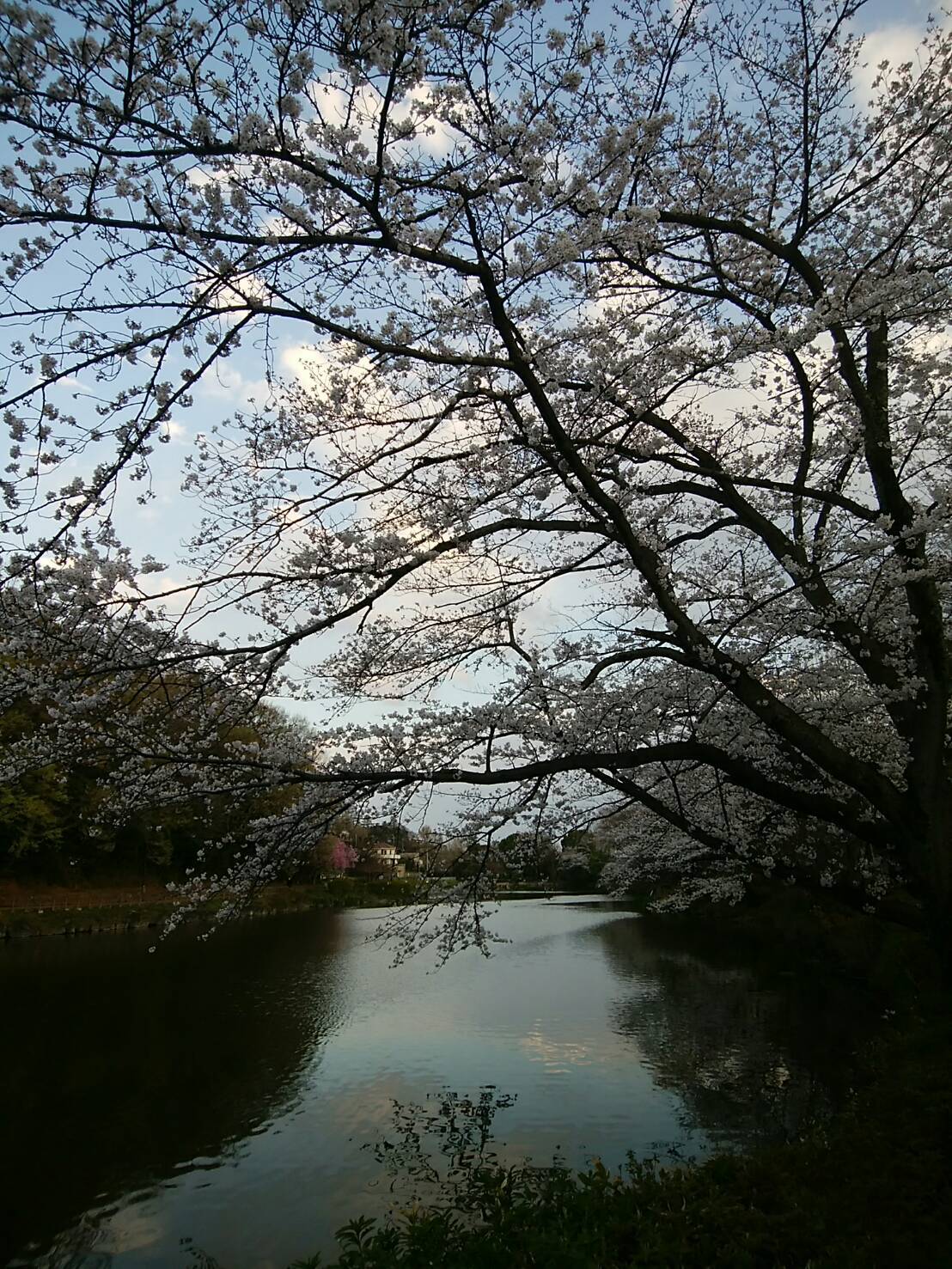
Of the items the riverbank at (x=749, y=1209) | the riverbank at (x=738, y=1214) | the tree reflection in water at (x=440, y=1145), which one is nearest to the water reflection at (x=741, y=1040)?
the riverbank at (x=749, y=1209)

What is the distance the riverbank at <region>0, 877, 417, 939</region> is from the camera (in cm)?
2358

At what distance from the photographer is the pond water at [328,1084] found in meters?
6.95

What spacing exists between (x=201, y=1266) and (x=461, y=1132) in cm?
333

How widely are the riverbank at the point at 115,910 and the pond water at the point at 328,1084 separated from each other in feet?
8.62

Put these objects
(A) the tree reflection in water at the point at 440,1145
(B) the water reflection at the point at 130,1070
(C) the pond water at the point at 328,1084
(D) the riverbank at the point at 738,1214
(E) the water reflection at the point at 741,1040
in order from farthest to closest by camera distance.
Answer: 1. (E) the water reflection at the point at 741,1040
2. (B) the water reflection at the point at 130,1070
3. (A) the tree reflection in water at the point at 440,1145
4. (C) the pond water at the point at 328,1084
5. (D) the riverbank at the point at 738,1214

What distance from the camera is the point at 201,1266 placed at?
5.95 metres

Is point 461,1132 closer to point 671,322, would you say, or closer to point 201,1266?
point 201,1266

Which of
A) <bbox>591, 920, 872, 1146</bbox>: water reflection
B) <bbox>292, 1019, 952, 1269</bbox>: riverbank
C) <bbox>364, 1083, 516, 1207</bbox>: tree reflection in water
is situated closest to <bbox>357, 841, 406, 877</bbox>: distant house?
Result: <bbox>591, 920, 872, 1146</bbox>: water reflection

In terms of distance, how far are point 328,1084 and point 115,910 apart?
1972cm

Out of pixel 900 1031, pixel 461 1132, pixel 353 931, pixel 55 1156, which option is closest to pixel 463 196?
pixel 461 1132

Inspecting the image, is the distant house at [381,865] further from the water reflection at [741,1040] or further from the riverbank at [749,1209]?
the riverbank at [749,1209]

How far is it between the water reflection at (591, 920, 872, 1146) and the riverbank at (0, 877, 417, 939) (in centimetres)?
564

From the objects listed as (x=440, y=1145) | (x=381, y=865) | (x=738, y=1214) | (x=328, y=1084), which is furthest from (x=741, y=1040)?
(x=381, y=865)

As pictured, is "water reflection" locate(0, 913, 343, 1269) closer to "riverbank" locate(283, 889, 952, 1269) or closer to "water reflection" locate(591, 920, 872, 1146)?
"riverbank" locate(283, 889, 952, 1269)
